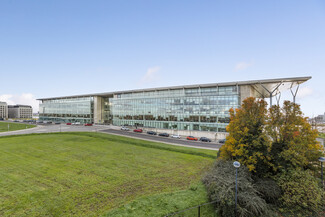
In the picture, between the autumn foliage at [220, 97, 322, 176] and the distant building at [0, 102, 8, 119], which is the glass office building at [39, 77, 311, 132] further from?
the distant building at [0, 102, 8, 119]

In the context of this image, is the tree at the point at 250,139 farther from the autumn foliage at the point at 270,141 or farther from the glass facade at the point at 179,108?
the glass facade at the point at 179,108

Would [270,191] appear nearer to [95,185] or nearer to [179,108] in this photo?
[95,185]

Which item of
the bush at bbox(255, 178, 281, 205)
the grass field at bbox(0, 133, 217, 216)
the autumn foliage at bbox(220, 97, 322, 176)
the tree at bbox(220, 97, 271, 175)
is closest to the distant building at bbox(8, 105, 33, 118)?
the grass field at bbox(0, 133, 217, 216)

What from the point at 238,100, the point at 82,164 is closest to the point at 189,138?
the point at 238,100

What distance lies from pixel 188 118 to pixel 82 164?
41671mm

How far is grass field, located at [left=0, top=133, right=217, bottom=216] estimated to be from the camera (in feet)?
33.0

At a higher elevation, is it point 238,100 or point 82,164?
point 238,100

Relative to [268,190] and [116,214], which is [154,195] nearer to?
[116,214]

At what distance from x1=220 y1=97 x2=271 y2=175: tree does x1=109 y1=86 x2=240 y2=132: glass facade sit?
3534 cm

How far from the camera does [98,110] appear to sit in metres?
83.0

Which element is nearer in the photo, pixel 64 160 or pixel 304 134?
pixel 304 134

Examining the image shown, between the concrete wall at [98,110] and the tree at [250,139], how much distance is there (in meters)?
79.8

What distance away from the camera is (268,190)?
460 inches

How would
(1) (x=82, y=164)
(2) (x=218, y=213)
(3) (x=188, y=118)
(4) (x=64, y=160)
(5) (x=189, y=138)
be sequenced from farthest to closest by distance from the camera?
1. (3) (x=188, y=118)
2. (5) (x=189, y=138)
3. (4) (x=64, y=160)
4. (1) (x=82, y=164)
5. (2) (x=218, y=213)
